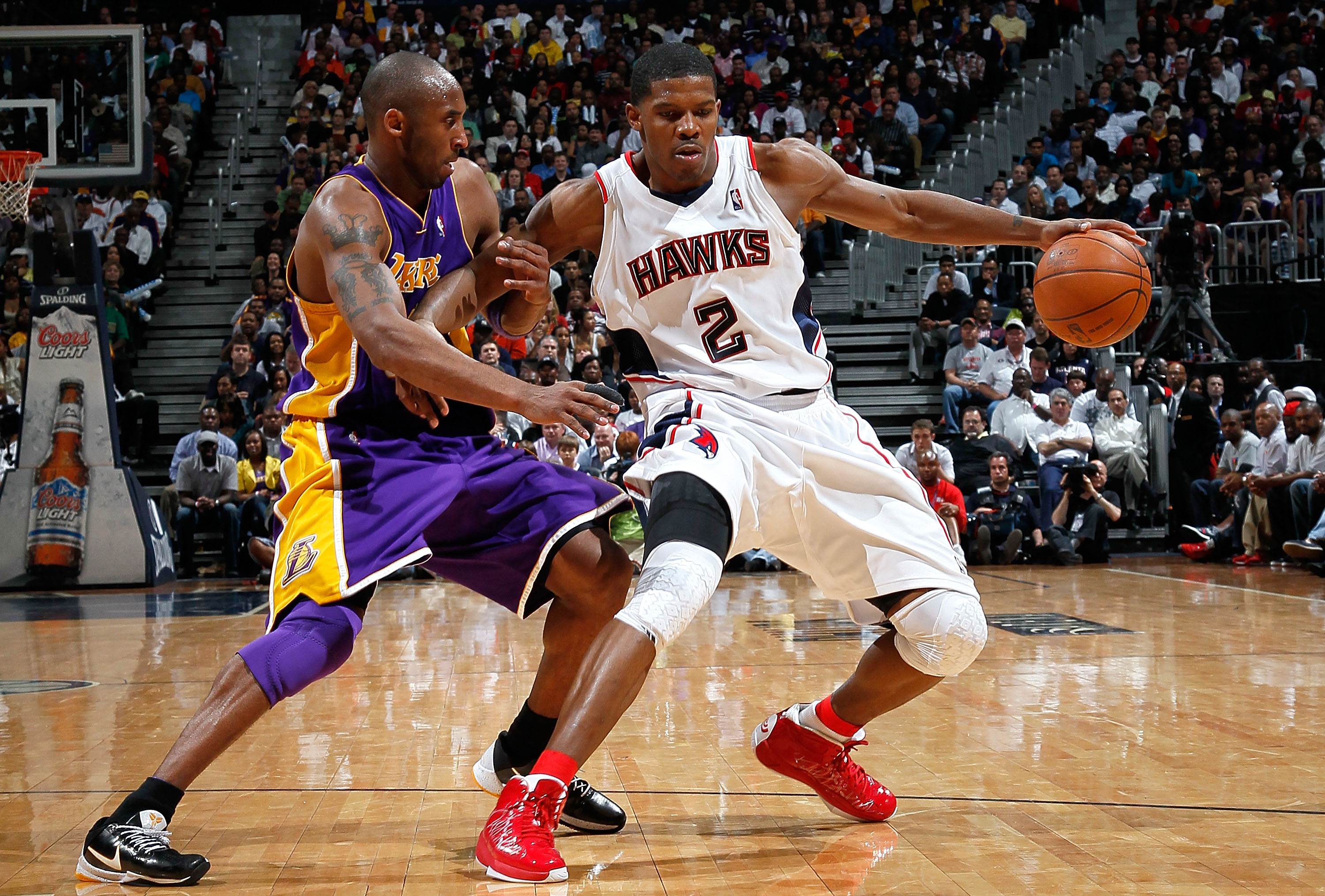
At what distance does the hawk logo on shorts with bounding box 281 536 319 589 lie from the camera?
2982 millimetres

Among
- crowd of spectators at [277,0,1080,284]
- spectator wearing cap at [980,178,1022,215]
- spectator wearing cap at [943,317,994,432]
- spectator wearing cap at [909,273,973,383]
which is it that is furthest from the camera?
crowd of spectators at [277,0,1080,284]

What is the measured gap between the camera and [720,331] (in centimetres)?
327

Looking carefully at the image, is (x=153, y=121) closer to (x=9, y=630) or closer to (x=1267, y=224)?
(x=9, y=630)

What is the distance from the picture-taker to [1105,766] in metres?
3.59

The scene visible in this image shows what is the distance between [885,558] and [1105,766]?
3.44 ft

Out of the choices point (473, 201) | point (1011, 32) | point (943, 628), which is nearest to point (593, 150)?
point (1011, 32)

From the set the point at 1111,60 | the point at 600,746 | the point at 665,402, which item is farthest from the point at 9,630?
the point at 1111,60

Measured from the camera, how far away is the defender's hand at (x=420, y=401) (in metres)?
2.96

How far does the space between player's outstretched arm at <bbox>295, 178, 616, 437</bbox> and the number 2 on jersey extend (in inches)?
23.5

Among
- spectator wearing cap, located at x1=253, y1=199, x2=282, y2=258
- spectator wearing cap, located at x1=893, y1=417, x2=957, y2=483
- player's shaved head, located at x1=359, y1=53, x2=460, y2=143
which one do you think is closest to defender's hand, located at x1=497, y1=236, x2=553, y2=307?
player's shaved head, located at x1=359, y1=53, x2=460, y2=143

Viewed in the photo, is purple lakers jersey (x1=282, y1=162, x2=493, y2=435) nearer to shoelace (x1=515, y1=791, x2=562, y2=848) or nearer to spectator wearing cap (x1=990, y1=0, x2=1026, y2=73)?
shoelace (x1=515, y1=791, x2=562, y2=848)

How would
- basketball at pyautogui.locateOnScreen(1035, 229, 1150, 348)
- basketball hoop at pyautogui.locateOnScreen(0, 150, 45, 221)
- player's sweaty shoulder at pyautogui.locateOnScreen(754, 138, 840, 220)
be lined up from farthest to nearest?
1. basketball hoop at pyautogui.locateOnScreen(0, 150, 45, 221)
2. basketball at pyautogui.locateOnScreen(1035, 229, 1150, 348)
3. player's sweaty shoulder at pyautogui.locateOnScreen(754, 138, 840, 220)

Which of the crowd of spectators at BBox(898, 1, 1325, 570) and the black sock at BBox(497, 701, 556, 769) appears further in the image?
the crowd of spectators at BBox(898, 1, 1325, 570)

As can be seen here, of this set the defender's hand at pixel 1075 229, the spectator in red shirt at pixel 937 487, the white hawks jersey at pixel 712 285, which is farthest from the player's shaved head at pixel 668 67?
the spectator in red shirt at pixel 937 487
